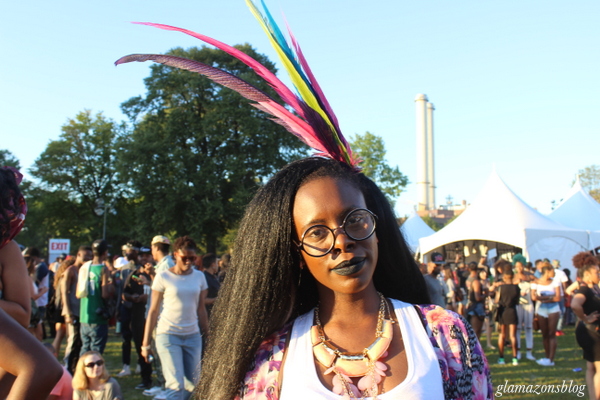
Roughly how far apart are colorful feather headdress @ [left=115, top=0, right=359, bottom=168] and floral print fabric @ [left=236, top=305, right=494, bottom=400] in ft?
2.35

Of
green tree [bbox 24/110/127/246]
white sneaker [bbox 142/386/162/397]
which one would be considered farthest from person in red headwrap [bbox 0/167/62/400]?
green tree [bbox 24/110/127/246]

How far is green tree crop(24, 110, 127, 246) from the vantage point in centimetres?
3784

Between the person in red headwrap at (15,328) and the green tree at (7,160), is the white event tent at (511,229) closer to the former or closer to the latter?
the person in red headwrap at (15,328)

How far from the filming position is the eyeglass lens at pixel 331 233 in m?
1.84

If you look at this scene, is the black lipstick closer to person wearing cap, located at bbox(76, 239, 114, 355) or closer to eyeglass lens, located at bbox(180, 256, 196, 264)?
eyeglass lens, located at bbox(180, 256, 196, 264)

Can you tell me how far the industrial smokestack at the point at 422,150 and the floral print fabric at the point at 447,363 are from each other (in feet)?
240

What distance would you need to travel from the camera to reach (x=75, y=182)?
126 feet

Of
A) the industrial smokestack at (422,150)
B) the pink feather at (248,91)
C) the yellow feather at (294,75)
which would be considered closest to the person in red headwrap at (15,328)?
the pink feather at (248,91)

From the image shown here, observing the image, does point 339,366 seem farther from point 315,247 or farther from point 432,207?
point 432,207

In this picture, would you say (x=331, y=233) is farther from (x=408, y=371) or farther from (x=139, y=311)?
(x=139, y=311)

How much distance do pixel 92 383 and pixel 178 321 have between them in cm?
104

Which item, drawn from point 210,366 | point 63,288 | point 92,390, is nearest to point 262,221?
point 210,366

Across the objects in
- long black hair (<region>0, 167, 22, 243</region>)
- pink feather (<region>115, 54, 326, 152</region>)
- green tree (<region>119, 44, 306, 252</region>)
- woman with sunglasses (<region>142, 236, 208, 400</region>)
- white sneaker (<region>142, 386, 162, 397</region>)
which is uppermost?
green tree (<region>119, 44, 306, 252</region>)

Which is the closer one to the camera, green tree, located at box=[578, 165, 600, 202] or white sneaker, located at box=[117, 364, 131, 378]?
white sneaker, located at box=[117, 364, 131, 378]
